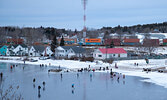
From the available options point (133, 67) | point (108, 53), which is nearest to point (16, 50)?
point (108, 53)

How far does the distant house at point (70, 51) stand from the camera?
209 ft

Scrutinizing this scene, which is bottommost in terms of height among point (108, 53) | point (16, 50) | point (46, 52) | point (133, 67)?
point (133, 67)

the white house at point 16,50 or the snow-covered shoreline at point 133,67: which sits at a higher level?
the white house at point 16,50

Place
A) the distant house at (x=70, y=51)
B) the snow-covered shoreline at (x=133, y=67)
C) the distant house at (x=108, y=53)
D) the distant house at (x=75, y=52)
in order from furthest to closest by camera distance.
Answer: the distant house at (x=70, y=51) < the distant house at (x=75, y=52) < the distant house at (x=108, y=53) < the snow-covered shoreline at (x=133, y=67)

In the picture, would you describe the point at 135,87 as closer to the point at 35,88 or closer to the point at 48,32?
the point at 35,88

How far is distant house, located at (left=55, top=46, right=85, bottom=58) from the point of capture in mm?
63562

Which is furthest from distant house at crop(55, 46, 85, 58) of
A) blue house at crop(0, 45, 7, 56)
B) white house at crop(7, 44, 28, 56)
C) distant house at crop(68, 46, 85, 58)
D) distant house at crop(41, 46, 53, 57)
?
blue house at crop(0, 45, 7, 56)

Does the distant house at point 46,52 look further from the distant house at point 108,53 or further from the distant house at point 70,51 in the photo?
the distant house at point 108,53

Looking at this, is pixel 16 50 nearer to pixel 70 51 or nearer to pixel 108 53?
pixel 70 51

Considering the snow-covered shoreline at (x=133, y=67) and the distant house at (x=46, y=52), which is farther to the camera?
the distant house at (x=46, y=52)

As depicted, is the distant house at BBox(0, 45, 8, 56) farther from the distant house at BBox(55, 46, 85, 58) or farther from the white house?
the distant house at BBox(55, 46, 85, 58)

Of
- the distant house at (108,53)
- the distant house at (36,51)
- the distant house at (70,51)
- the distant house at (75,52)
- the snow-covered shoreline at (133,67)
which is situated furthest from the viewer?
the distant house at (36,51)

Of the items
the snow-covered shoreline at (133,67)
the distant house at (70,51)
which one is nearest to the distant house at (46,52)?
the distant house at (70,51)

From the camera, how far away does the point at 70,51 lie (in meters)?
64.7
